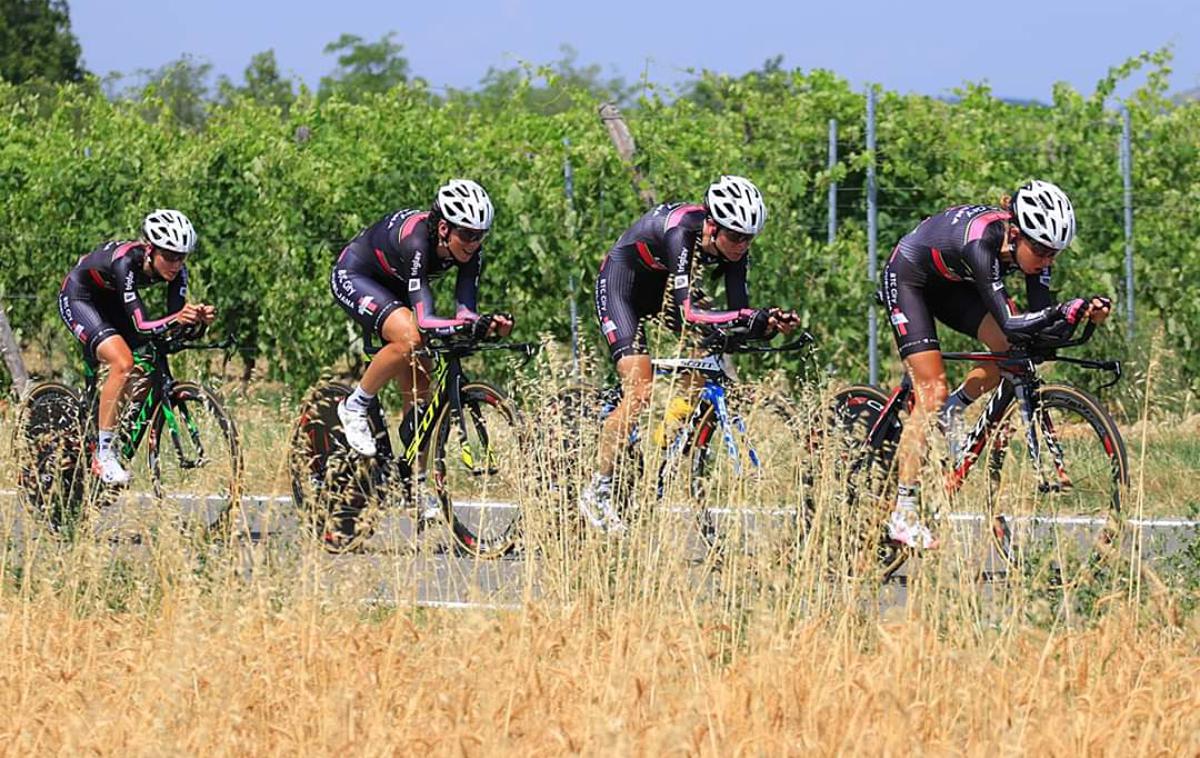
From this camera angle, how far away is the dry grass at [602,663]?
16.2 ft

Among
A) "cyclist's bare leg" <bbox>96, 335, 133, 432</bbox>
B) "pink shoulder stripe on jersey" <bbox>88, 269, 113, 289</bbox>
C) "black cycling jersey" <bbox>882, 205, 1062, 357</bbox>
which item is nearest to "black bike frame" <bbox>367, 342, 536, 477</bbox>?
"cyclist's bare leg" <bbox>96, 335, 133, 432</bbox>

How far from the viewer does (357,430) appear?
384 inches

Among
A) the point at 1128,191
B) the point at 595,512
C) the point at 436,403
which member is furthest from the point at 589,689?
the point at 1128,191

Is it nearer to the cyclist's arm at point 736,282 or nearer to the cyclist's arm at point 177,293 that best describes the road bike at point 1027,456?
the cyclist's arm at point 736,282

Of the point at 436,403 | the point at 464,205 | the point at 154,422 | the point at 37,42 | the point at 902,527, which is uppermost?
the point at 37,42

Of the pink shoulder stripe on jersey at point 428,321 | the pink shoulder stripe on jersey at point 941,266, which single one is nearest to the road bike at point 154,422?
the pink shoulder stripe on jersey at point 428,321

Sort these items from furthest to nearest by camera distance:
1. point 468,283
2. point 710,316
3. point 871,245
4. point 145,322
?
point 871,245 → point 145,322 → point 468,283 → point 710,316

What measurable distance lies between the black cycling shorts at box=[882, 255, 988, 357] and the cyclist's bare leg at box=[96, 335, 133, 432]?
13.2 feet

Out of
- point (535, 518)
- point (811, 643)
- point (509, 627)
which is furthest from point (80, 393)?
point (811, 643)

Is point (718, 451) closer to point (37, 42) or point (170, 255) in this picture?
point (170, 255)

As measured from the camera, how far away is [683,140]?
53.1ft

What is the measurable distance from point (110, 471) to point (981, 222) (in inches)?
183

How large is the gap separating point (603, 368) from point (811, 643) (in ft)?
31.9

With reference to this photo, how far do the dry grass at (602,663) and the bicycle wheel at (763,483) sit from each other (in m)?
0.07
